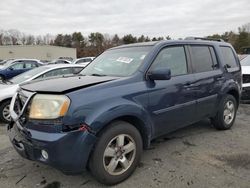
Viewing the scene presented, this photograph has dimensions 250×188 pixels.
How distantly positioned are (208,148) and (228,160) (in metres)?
0.55

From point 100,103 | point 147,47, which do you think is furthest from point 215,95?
point 100,103

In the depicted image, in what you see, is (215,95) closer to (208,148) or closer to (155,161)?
(208,148)

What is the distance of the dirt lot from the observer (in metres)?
3.56

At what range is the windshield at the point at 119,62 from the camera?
162 inches

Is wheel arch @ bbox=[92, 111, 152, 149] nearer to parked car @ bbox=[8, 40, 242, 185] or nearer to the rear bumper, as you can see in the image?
parked car @ bbox=[8, 40, 242, 185]

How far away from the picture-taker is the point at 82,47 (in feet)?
259

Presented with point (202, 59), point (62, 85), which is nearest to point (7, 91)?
point (62, 85)

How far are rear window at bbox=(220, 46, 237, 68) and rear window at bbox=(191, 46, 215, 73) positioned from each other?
0.56m

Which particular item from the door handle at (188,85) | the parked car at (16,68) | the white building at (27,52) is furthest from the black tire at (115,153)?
the white building at (27,52)

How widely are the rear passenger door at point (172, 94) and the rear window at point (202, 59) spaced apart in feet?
0.78

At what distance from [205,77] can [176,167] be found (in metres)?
1.74

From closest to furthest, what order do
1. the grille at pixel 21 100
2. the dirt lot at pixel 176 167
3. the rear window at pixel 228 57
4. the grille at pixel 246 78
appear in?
the grille at pixel 21 100 < the dirt lot at pixel 176 167 < the rear window at pixel 228 57 < the grille at pixel 246 78

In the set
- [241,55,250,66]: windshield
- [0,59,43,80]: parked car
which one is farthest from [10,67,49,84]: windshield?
[0,59,43,80]: parked car

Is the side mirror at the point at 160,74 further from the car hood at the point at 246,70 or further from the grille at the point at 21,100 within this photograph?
the car hood at the point at 246,70
